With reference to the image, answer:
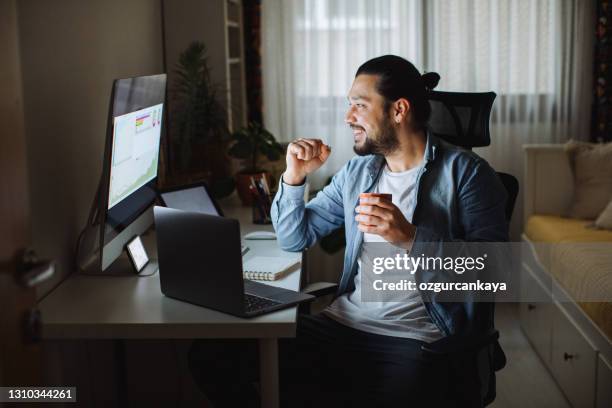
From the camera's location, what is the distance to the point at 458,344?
1830 millimetres

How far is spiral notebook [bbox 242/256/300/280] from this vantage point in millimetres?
2162

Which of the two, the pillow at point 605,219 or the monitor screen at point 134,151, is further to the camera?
the pillow at point 605,219

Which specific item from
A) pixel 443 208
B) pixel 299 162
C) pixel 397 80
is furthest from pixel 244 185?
pixel 443 208

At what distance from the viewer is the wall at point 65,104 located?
198 cm

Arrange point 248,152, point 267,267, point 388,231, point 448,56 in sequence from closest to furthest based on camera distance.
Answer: point 388,231 → point 267,267 → point 248,152 → point 448,56

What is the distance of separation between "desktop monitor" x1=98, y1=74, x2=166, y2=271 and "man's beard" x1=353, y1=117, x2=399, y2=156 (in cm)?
64

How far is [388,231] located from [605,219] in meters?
1.71

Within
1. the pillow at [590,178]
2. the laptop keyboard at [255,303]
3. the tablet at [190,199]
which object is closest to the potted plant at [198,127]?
the tablet at [190,199]

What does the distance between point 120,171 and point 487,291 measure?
105cm

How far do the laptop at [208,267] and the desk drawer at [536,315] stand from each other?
1.66 metres

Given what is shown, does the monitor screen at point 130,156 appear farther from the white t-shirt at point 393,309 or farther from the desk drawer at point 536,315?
the desk drawer at point 536,315

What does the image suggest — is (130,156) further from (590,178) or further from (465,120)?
(590,178)

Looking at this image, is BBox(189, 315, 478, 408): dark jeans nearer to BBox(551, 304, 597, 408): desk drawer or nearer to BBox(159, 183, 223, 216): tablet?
BBox(159, 183, 223, 216): tablet

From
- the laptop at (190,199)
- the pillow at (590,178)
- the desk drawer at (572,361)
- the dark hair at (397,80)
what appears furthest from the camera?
the pillow at (590,178)
